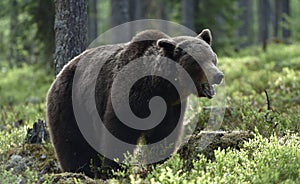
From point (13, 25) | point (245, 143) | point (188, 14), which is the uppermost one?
point (245, 143)

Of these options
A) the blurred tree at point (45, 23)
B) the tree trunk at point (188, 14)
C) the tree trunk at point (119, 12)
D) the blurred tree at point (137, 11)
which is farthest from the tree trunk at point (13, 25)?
the tree trunk at point (188, 14)

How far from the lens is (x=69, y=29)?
7469 millimetres

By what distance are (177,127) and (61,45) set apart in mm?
2478

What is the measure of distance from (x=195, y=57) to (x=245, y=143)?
1311 millimetres

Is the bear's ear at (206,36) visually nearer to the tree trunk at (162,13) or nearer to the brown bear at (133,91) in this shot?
the brown bear at (133,91)

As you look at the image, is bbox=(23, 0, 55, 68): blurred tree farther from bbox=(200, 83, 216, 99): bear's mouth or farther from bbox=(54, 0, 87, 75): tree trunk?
bbox=(200, 83, 216, 99): bear's mouth

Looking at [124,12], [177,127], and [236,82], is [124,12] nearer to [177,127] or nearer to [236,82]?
[236,82]

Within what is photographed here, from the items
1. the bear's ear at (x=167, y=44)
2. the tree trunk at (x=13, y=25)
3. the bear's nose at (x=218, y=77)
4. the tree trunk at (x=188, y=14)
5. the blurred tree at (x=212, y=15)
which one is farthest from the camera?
the blurred tree at (x=212, y=15)

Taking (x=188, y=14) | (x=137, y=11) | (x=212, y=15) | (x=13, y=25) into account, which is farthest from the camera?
(x=13, y=25)

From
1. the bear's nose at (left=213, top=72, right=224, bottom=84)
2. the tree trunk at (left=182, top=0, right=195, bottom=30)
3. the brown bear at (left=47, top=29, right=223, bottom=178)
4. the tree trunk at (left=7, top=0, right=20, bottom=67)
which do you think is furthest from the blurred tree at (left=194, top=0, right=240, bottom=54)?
the bear's nose at (left=213, top=72, right=224, bottom=84)

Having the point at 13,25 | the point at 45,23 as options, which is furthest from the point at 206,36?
the point at 13,25

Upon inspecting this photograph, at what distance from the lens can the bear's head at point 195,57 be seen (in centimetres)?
572

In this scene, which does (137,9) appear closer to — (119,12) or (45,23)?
(119,12)

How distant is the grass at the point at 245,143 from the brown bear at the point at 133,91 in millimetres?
512
